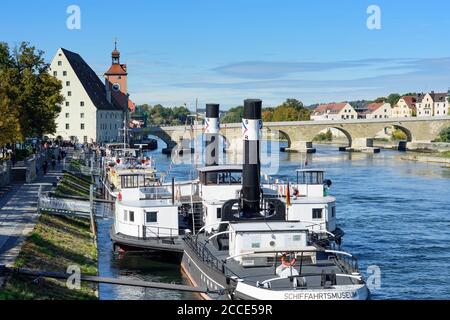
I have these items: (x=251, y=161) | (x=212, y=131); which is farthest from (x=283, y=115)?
(x=251, y=161)

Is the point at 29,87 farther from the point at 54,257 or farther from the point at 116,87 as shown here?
the point at 116,87

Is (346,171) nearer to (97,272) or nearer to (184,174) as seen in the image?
(184,174)

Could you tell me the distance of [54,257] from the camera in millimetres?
28422

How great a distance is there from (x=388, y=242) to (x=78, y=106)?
2986 inches

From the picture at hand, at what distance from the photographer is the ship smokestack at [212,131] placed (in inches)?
1761

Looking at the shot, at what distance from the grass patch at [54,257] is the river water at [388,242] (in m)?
1.05

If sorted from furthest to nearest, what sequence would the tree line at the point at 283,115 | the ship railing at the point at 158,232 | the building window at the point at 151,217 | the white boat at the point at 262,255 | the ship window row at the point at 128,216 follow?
the tree line at the point at 283,115 < the ship window row at the point at 128,216 < the building window at the point at 151,217 < the ship railing at the point at 158,232 < the white boat at the point at 262,255

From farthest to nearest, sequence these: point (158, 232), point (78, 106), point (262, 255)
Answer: point (78, 106), point (158, 232), point (262, 255)

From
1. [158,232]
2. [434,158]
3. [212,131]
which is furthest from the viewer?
[434,158]

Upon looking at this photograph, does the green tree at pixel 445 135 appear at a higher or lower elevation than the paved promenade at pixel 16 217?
higher

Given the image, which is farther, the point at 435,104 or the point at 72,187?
the point at 435,104

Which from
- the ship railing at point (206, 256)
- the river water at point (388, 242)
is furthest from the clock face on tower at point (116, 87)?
the ship railing at point (206, 256)

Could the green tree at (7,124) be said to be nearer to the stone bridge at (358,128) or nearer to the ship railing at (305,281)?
the ship railing at (305,281)
